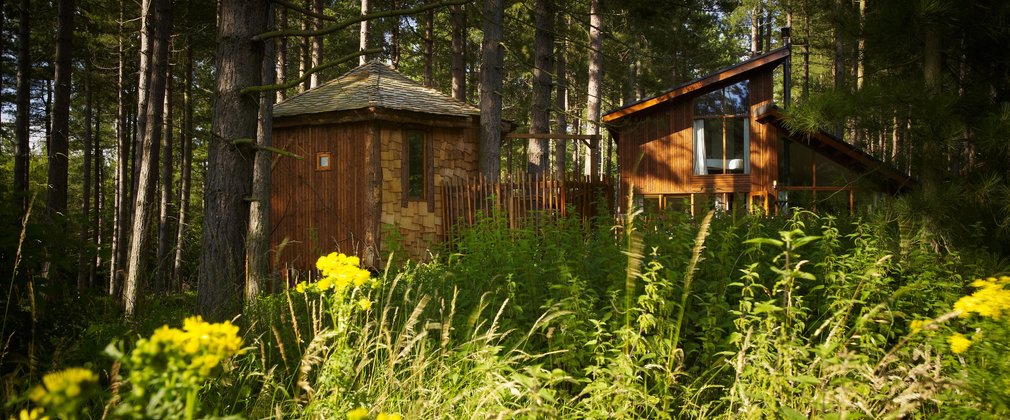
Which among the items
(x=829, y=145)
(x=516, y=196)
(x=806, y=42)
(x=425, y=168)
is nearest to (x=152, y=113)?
(x=425, y=168)

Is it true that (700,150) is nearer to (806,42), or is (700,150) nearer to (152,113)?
(152,113)

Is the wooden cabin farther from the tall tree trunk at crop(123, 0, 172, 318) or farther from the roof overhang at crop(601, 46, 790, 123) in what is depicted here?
the tall tree trunk at crop(123, 0, 172, 318)

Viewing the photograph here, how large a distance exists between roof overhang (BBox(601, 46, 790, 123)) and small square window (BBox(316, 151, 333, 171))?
25.7 feet

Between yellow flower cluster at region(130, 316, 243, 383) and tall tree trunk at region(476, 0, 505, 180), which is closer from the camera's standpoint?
yellow flower cluster at region(130, 316, 243, 383)

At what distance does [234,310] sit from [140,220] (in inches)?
375

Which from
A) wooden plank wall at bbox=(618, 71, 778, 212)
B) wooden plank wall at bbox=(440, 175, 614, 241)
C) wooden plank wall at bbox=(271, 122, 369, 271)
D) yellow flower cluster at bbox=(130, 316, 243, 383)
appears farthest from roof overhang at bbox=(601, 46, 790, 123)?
yellow flower cluster at bbox=(130, 316, 243, 383)

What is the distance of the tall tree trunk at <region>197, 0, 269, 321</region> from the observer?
4441 millimetres

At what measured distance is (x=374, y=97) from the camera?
39.0 ft

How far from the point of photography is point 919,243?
6.08 metres

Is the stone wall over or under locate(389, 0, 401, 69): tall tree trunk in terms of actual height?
under

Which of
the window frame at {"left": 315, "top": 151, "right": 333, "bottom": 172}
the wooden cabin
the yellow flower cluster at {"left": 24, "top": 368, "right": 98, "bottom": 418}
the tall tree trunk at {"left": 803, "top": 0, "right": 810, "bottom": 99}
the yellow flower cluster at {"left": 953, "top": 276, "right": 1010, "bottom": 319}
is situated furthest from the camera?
the tall tree trunk at {"left": 803, "top": 0, "right": 810, "bottom": 99}

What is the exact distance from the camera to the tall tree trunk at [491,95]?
12.7 metres

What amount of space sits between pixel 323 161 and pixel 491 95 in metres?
3.47

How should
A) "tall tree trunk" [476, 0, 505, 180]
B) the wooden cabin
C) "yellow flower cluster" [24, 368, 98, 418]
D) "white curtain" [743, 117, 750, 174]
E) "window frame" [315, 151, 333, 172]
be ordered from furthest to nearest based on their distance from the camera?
1. "white curtain" [743, 117, 750, 174]
2. the wooden cabin
3. "tall tree trunk" [476, 0, 505, 180]
4. "window frame" [315, 151, 333, 172]
5. "yellow flower cluster" [24, 368, 98, 418]
